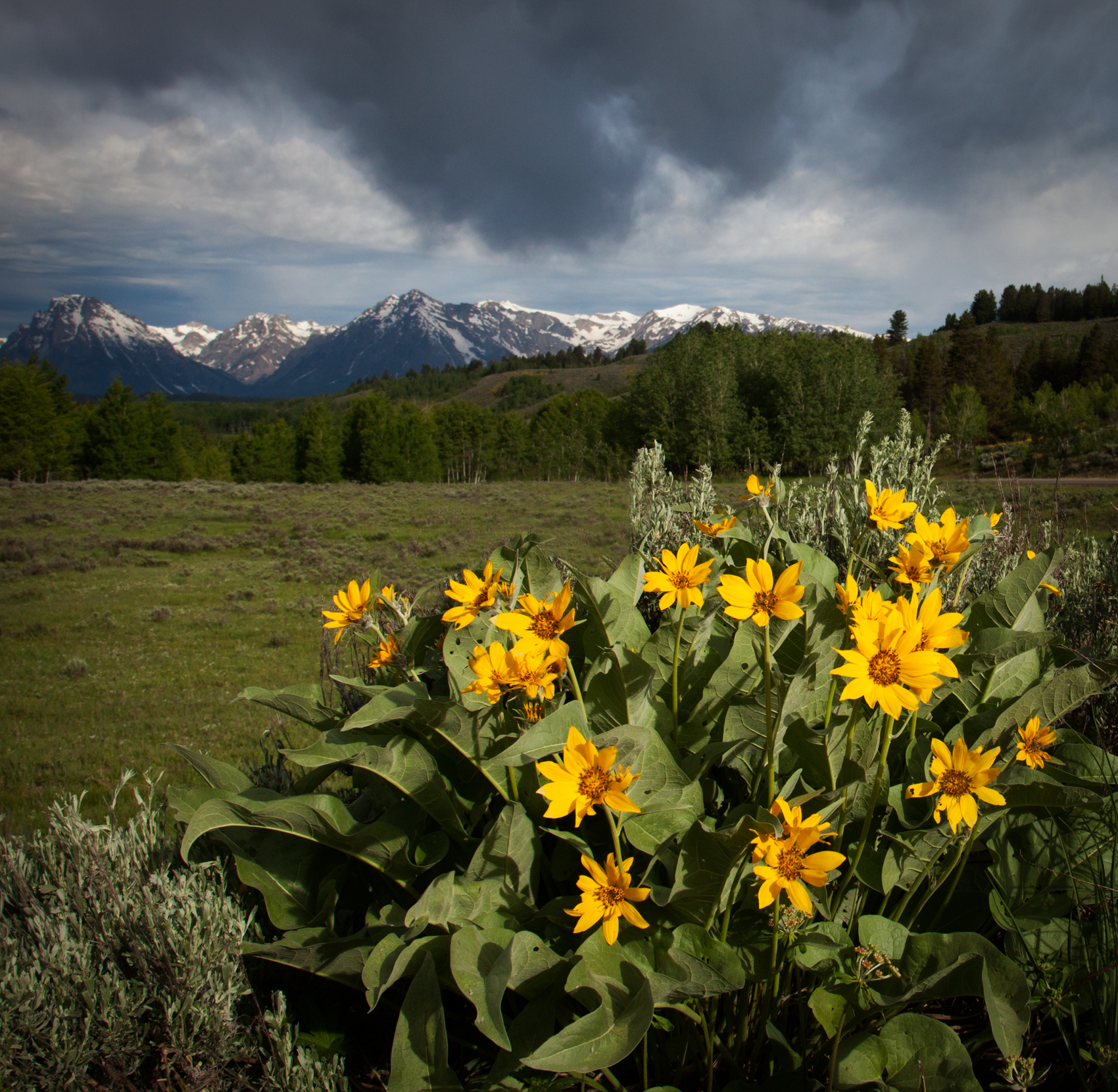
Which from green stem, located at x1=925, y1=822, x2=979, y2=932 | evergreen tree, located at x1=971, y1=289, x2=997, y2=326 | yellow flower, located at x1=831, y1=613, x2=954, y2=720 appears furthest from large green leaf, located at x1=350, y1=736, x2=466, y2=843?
evergreen tree, located at x1=971, y1=289, x2=997, y2=326

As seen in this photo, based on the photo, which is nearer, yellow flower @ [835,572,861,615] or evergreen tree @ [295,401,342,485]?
yellow flower @ [835,572,861,615]

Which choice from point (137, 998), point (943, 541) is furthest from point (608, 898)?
point (137, 998)

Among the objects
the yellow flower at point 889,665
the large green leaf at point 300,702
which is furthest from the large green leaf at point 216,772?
the yellow flower at point 889,665

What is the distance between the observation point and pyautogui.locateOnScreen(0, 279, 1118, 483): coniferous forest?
1284 inches

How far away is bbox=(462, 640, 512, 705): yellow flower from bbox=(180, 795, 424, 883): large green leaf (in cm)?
42

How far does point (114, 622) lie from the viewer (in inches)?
416

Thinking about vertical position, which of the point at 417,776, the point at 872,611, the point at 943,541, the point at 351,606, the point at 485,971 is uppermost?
the point at 943,541

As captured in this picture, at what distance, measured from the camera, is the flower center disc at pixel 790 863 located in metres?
1.04

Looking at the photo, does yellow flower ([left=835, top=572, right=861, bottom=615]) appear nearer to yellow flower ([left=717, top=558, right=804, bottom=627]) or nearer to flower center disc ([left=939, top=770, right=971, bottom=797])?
yellow flower ([left=717, top=558, right=804, bottom=627])

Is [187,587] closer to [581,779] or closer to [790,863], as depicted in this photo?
[581,779]

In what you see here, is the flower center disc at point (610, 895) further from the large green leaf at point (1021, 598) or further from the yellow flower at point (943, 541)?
the large green leaf at point (1021, 598)

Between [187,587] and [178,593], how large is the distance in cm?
57

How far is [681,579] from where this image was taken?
136 centimetres

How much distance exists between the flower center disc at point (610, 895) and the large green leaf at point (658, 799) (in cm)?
14
